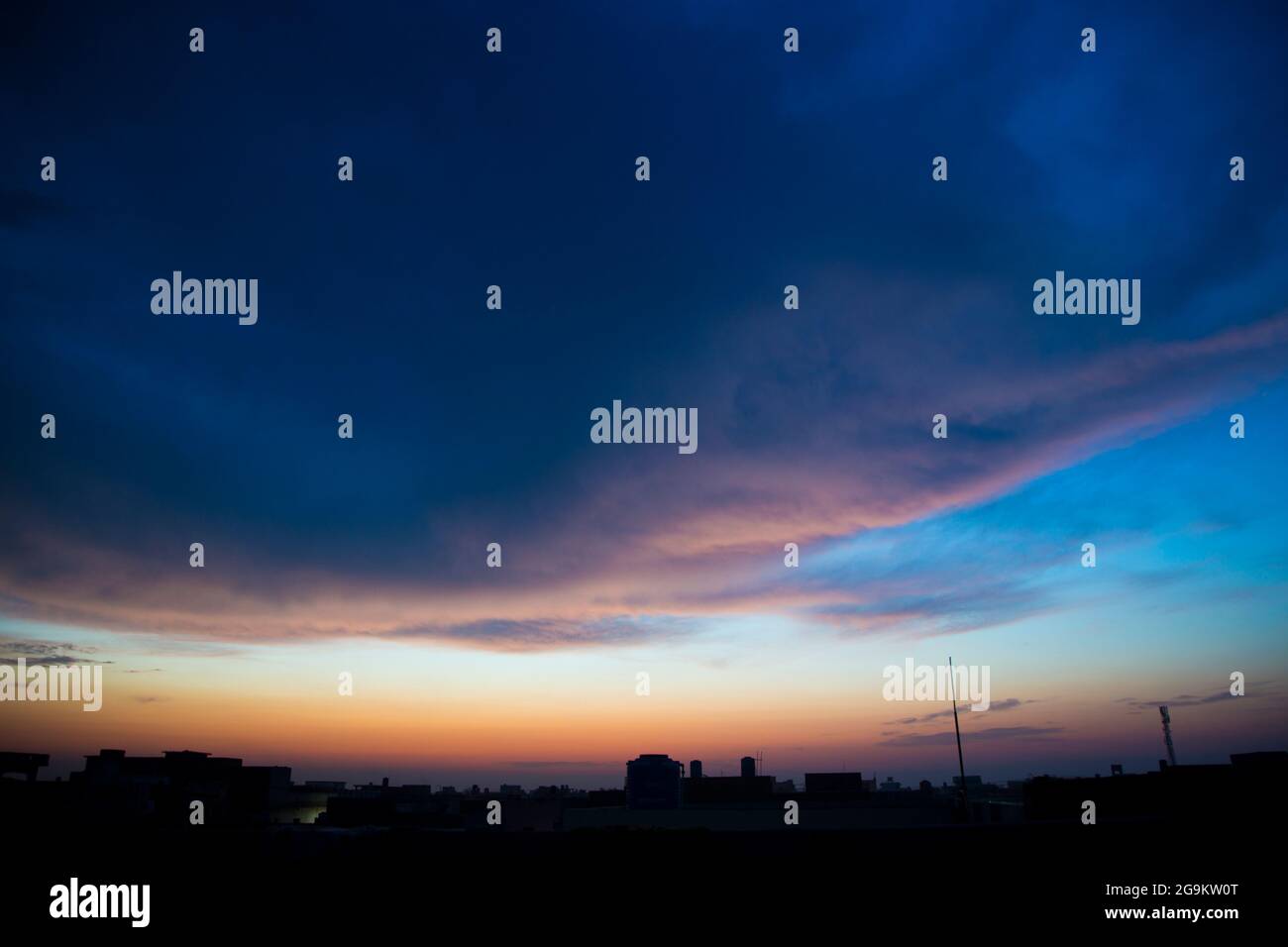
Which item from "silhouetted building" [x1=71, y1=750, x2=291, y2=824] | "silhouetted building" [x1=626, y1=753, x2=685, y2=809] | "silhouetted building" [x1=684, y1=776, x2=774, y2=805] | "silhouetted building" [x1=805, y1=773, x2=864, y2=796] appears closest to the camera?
"silhouetted building" [x1=71, y1=750, x2=291, y2=824]

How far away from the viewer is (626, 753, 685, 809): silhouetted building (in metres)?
63.9

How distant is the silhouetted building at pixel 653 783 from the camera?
63.9m

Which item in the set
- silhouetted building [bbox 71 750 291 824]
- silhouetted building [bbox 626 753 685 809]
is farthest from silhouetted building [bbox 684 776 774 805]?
silhouetted building [bbox 71 750 291 824]

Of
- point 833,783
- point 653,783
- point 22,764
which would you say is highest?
point 22,764

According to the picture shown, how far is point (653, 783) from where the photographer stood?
64438mm

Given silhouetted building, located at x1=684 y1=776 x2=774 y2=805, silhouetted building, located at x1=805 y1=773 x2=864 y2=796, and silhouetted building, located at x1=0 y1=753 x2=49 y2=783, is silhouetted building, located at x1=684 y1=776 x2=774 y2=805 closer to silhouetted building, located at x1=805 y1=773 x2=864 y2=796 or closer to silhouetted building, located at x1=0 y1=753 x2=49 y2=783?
silhouetted building, located at x1=805 y1=773 x2=864 y2=796

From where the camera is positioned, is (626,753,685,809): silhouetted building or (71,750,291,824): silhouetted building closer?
(71,750,291,824): silhouetted building

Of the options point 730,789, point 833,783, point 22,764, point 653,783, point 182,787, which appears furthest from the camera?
point 833,783

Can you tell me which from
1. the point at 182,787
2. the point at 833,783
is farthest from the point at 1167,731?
the point at 182,787

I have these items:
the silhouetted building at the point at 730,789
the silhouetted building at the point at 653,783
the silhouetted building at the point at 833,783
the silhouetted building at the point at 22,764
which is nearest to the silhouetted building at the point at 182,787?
the silhouetted building at the point at 22,764

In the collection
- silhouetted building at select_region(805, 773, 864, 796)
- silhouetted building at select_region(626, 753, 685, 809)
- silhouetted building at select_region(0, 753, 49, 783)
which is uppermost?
A: silhouetted building at select_region(0, 753, 49, 783)

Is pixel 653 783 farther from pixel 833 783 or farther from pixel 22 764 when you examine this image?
pixel 22 764

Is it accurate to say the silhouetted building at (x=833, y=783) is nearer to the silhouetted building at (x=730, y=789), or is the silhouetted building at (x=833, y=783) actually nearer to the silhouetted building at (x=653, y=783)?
the silhouetted building at (x=730, y=789)
